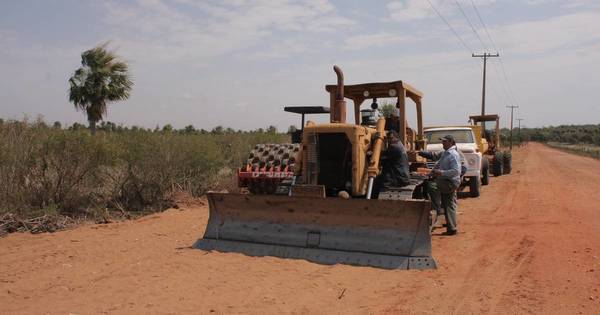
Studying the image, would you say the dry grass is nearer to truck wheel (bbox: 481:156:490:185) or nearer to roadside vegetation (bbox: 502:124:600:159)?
roadside vegetation (bbox: 502:124:600:159)

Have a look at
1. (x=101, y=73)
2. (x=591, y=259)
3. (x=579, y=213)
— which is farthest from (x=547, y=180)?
→ (x=101, y=73)

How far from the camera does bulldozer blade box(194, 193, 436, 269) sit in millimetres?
6699

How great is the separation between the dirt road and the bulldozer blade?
0.26 meters

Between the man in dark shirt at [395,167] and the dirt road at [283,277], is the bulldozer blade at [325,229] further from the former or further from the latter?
the man in dark shirt at [395,167]

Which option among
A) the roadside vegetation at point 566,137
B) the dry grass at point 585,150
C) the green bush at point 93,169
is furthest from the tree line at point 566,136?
the green bush at point 93,169

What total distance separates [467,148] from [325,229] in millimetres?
8085

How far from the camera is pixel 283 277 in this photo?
6.24 m

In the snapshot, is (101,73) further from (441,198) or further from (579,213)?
(579,213)

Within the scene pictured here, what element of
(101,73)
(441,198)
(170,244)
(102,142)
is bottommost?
(170,244)

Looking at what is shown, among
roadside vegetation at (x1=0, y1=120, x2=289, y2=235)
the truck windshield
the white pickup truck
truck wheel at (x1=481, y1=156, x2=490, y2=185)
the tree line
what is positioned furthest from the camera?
the tree line

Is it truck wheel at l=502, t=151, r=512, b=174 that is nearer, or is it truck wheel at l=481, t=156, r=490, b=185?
truck wheel at l=481, t=156, r=490, b=185

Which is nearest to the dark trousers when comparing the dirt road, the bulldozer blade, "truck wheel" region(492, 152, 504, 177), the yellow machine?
the dirt road

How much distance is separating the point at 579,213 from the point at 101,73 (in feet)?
46.7

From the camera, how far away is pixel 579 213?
35.3 feet
